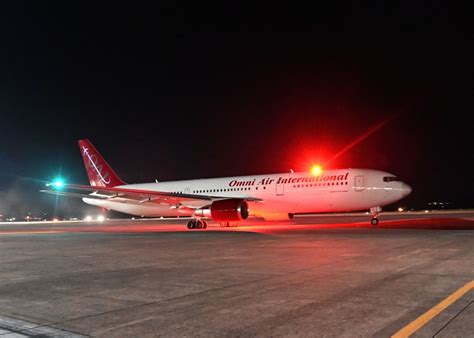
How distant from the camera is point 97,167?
1606 inches

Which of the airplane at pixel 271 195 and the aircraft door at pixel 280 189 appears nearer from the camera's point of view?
the airplane at pixel 271 195

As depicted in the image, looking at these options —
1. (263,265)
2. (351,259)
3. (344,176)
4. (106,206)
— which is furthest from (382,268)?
(106,206)

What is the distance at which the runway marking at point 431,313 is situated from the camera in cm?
501

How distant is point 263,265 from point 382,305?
4532mm

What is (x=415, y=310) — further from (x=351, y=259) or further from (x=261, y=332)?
(x=351, y=259)

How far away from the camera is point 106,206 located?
1560 inches

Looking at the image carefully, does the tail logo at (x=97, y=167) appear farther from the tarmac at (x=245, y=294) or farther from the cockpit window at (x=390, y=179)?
the tarmac at (x=245, y=294)

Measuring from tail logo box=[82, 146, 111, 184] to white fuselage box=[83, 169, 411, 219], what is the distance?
856 cm

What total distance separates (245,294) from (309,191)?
21718 mm

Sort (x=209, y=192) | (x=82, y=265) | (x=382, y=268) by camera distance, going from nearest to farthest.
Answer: (x=382, y=268) → (x=82, y=265) → (x=209, y=192)

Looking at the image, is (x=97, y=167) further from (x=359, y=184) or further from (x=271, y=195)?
(x=359, y=184)

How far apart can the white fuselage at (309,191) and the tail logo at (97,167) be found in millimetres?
8562

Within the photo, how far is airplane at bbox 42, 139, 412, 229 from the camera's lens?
2736 centimetres

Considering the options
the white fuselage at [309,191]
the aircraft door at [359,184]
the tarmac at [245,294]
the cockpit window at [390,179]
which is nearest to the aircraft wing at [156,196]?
the white fuselage at [309,191]
